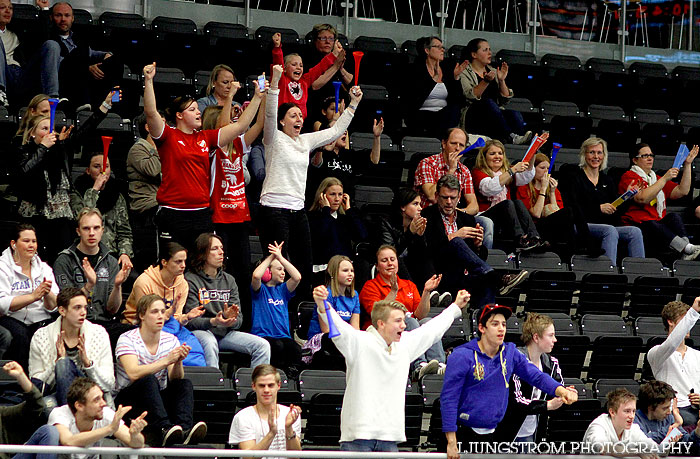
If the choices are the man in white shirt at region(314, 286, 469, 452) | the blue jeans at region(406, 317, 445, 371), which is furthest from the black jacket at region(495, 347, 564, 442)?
the blue jeans at region(406, 317, 445, 371)

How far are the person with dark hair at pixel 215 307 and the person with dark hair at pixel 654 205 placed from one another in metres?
4.43

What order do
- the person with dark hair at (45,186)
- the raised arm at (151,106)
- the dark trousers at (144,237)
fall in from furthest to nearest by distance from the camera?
the dark trousers at (144,237) → the person with dark hair at (45,186) → the raised arm at (151,106)

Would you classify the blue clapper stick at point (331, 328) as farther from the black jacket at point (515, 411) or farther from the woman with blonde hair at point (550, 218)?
the woman with blonde hair at point (550, 218)

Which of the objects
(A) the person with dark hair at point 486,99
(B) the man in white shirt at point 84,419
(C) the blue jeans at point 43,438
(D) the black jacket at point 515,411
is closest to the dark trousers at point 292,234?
(D) the black jacket at point 515,411

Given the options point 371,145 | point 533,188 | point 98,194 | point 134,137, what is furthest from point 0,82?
point 533,188

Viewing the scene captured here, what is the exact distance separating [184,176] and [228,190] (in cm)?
48

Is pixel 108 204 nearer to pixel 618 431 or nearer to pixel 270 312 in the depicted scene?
pixel 270 312

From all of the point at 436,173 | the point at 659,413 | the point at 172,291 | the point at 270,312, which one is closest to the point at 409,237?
the point at 436,173

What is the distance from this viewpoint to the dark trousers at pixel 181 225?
8523mm

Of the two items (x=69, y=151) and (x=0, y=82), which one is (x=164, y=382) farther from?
(x=0, y=82)

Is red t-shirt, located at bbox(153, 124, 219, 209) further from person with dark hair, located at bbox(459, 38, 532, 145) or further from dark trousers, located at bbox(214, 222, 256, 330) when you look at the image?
person with dark hair, located at bbox(459, 38, 532, 145)

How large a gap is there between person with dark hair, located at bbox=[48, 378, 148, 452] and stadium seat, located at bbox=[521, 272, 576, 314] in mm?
4256

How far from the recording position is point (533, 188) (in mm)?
10508

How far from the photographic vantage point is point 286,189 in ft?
29.5
